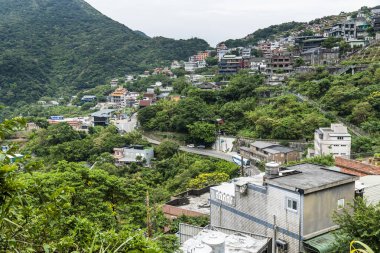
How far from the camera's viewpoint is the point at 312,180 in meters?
9.23

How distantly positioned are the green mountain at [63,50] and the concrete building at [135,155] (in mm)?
30299

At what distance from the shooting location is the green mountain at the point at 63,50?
6106 centimetres

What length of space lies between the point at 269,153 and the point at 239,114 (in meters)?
7.80

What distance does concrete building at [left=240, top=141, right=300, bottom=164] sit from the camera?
973 inches

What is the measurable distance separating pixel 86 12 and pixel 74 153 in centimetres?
8635

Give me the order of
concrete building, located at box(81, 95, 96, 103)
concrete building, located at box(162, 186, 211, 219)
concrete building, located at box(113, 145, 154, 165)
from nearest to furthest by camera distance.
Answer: concrete building, located at box(162, 186, 211, 219), concrete building, located at box(113, 145, 154, 165), concrete building, located at box(81, 95, 96, 103)

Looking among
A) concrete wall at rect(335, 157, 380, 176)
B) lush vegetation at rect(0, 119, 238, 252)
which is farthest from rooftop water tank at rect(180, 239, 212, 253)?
concrete wall at rect(335, 157, 380, 176)

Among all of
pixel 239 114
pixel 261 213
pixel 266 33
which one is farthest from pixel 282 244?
pixel 266 33

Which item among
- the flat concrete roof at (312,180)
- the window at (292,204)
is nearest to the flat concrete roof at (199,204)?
the flat concrete roof at (312,180)

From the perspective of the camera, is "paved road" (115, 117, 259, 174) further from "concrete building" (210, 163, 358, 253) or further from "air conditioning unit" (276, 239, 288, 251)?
"air conditioning unit" (276, 239, 288, 251)

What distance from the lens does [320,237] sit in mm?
8844

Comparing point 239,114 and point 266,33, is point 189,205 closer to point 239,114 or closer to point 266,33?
point 239,114

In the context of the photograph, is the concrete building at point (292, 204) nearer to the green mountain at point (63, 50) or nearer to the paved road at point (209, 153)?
the paved road at point (209, 153)

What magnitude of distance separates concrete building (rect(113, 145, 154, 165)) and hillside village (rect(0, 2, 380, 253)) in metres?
0.10
